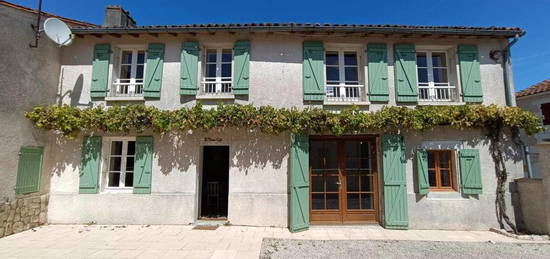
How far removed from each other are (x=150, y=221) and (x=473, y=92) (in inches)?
377

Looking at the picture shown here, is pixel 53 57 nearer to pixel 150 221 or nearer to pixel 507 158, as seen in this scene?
pixel 150 221

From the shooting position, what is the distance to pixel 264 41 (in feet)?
24.7

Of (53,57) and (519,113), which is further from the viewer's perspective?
(53,57)

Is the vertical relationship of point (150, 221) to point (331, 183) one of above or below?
below

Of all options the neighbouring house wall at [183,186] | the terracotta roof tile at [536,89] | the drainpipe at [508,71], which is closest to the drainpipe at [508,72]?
the drainpipe at [508,71]

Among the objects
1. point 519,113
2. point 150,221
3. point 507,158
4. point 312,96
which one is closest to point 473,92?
point 519,113

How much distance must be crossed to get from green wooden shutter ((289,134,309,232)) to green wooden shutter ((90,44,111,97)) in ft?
18.1

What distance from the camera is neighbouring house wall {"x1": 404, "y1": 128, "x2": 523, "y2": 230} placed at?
695cm

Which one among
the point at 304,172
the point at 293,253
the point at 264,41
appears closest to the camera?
the point at 293,253

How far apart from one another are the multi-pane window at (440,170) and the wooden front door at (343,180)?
5.05ft

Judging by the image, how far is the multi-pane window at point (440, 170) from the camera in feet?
23.8

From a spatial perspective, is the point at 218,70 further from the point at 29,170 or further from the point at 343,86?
the point at 29,170

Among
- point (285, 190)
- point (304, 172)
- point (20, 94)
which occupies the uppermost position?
point (20, 94)

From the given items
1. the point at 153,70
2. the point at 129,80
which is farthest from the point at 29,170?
the point at 153,70
